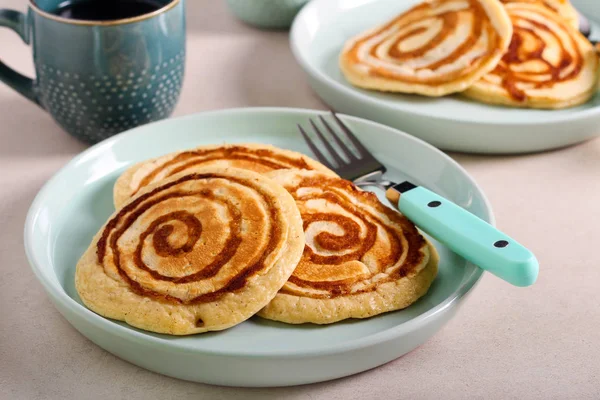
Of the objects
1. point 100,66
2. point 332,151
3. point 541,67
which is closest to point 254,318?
point 332,151

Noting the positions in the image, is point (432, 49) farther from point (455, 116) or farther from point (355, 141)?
point (355, 141)

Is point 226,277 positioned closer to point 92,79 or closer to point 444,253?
point 444,253

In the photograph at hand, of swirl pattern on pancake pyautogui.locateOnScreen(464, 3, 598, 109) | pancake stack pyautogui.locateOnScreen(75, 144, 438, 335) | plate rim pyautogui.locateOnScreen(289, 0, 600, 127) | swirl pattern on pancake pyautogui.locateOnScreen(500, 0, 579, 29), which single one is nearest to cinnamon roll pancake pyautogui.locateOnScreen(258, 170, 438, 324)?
pancake stack pyautogui.locateOnScreen(75, 144, 438, 335)

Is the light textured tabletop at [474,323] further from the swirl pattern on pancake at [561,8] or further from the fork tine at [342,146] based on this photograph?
the swirl pattern on pancake at [561,8]

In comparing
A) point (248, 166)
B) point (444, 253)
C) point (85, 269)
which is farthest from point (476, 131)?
→ point (85, 269)

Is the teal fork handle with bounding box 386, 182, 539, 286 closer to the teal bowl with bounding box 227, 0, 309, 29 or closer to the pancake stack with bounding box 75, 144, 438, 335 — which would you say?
the pancake stack with bounding box 75, 144, 438, 335

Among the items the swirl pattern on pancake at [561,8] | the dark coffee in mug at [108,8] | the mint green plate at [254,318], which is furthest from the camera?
the swirl pattern on pancake at [561,8]

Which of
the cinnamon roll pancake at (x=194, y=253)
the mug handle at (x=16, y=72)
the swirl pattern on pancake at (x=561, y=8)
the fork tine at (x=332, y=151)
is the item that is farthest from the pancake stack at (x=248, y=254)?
the swirl pattern on pancake at (x=561, y=8)
